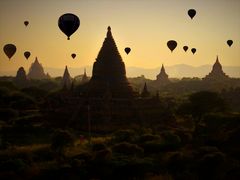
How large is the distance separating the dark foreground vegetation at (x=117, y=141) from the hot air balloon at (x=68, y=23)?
706 centimetres

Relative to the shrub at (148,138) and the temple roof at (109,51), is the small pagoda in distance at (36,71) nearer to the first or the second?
the temple roof at (109,51)

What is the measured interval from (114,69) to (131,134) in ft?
47.3

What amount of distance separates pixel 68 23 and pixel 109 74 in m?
12.8

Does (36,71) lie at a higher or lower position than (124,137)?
higher

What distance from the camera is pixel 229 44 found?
153 ft

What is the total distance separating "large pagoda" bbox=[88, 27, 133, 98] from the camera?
40531 millimetres

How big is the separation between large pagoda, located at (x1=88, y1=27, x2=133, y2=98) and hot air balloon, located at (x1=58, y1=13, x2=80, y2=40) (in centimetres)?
999

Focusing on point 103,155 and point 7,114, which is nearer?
point 103,155

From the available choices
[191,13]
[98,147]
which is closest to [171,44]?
[191,13]

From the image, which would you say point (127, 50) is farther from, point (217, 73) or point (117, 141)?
point (217, 73)

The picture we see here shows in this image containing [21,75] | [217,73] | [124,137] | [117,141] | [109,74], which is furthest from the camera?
[217,73]

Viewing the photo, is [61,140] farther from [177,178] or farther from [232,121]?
[232,121]

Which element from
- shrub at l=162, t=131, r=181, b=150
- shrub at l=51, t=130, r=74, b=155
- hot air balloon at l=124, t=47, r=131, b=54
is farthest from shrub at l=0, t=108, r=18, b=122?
shrub at l=162, t=131, r=181, b=150

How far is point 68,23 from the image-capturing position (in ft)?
99.9
